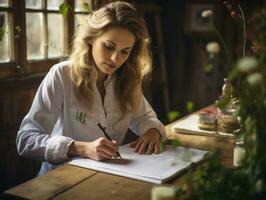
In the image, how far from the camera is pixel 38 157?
1.64m

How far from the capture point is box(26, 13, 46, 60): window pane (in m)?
2.30

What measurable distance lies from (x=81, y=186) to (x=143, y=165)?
27cm

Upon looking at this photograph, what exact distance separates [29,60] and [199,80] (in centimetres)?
217

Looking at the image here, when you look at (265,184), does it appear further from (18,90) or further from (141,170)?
(18,90)

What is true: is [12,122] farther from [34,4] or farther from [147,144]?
[147,144]

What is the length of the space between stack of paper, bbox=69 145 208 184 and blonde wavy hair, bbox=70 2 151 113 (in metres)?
0.37

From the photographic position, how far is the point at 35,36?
2.36 meters

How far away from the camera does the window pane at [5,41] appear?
212 cm

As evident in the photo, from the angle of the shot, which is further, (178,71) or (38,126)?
(178,71)

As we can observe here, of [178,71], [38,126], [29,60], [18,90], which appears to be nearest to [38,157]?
[38,126]

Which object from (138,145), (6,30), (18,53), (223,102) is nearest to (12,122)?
(18,53)

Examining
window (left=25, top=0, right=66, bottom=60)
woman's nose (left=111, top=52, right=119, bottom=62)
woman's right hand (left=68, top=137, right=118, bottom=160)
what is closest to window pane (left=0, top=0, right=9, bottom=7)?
window (left=25, top=0, right=66, bottom=60)

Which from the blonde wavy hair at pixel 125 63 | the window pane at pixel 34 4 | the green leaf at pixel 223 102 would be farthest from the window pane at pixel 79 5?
the green leaf at pixel 223 102

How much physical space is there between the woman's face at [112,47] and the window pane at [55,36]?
710 mm
